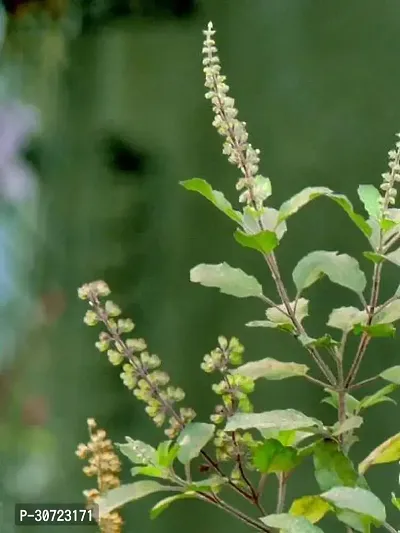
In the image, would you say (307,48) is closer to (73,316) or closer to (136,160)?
(136,160)

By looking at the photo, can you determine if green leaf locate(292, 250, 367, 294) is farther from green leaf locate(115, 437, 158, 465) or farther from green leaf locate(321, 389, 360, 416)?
green leaf locate(115, 437, 158, 465)

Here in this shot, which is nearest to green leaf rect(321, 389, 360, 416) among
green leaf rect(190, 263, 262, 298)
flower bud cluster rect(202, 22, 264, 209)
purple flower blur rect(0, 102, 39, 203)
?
green leaf rect(190, 263, 262, 298)

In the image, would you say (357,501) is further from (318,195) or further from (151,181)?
(151,181)

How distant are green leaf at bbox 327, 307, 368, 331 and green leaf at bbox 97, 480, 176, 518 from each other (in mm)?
233

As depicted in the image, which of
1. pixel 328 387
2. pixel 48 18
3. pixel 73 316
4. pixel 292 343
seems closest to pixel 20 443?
pixel 73 316

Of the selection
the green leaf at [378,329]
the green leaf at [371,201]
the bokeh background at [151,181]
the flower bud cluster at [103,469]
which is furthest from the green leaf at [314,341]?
the bokeh background at [151,181]

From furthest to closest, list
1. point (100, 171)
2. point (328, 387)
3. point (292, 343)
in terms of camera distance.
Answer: point (100, 171) → point (292, 343) → point (328, 387)

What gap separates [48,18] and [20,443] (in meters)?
0.74

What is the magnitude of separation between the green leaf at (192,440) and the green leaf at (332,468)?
108mm

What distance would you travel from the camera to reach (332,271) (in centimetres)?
67

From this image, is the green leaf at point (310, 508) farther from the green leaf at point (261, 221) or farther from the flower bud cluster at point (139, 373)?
the green leaf at point (261, 221)

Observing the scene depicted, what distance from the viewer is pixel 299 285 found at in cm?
67

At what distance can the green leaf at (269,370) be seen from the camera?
68 cm

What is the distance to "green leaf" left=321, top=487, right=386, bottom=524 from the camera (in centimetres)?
55
